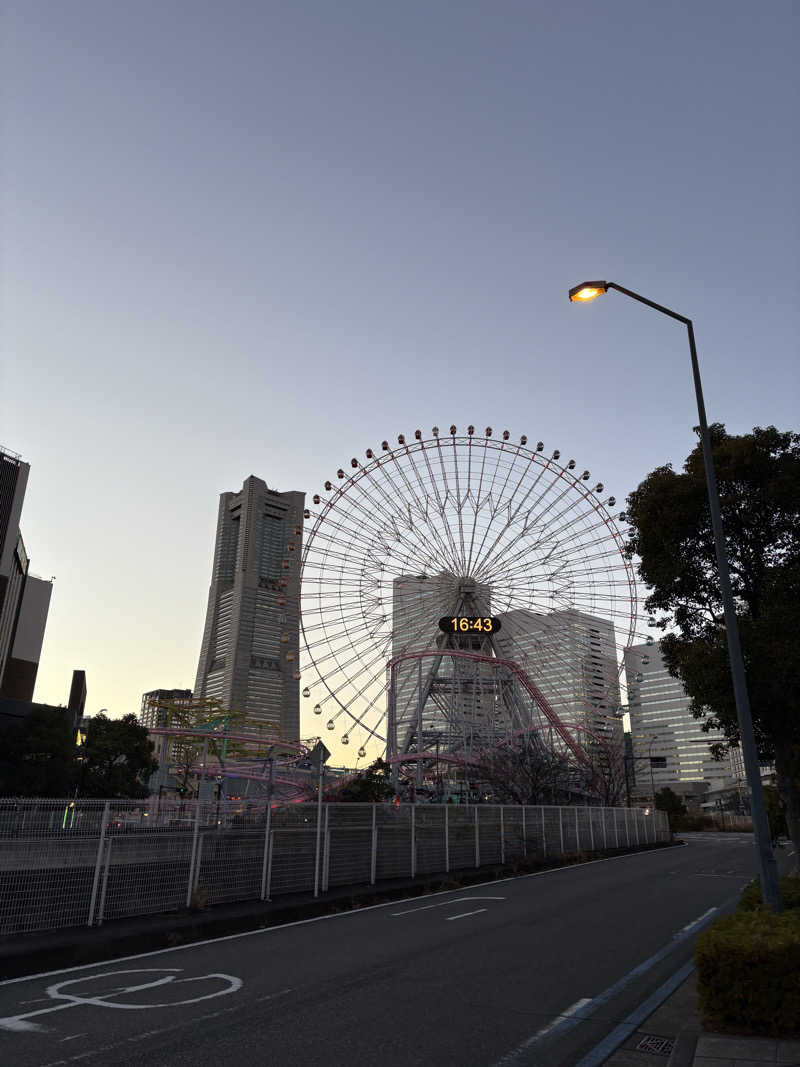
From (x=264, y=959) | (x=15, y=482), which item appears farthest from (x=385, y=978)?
(x=15, y=482)

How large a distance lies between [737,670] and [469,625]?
3589 centimetres

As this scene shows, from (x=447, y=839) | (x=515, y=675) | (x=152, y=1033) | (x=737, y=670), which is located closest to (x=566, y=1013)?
(x=152, y=1033)

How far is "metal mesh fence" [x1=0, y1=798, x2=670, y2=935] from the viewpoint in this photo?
1162 centimetres

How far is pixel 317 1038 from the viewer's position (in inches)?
267

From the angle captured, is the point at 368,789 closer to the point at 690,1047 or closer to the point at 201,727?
the point at 690,1047

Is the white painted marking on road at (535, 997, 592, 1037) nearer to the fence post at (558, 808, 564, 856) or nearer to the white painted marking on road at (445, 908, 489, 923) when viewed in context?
the white painted marking on road at (445, 908, 489, 923)

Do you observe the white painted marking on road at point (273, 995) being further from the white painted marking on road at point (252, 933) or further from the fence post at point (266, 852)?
the fence post at point (266, 852)

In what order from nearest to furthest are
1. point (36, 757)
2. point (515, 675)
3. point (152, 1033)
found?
point (152, 1033)
point (515, 675)
point (36, 757)

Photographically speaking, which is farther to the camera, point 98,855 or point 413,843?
point 413,843

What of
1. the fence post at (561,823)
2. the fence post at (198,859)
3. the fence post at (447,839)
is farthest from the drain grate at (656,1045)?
the fence post at (561,823)

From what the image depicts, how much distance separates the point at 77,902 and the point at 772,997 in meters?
10.0

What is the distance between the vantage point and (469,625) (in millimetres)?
45938

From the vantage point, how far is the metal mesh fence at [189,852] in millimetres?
11625

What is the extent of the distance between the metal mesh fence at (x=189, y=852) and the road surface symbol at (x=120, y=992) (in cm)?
237
